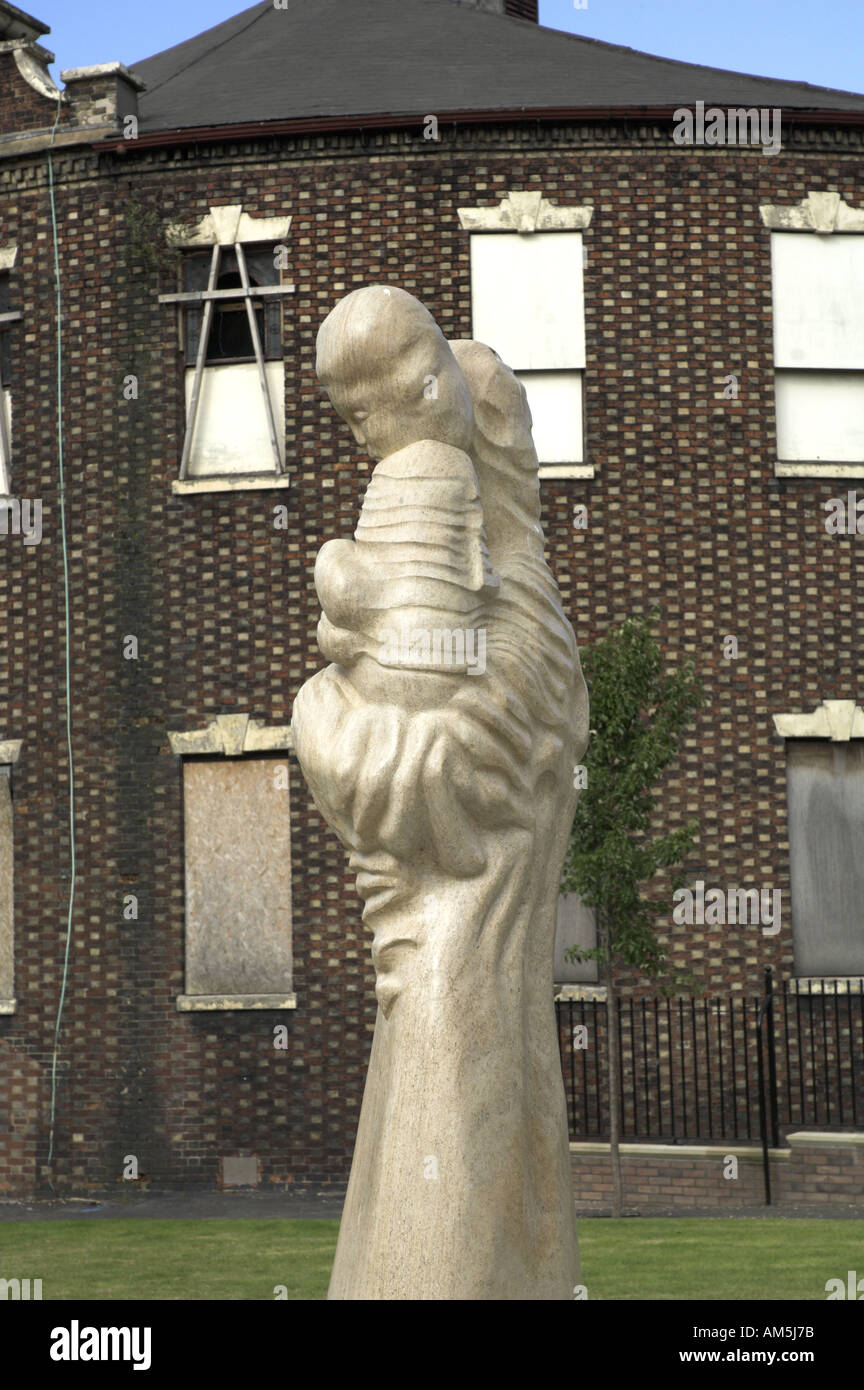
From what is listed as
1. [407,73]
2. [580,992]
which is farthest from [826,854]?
[407,73]

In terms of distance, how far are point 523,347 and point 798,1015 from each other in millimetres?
7076

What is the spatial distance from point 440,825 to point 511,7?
67.1 feet

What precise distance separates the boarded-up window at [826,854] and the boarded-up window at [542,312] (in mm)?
3879

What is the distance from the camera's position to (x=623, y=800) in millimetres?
14742

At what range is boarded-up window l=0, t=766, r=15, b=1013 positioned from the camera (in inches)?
731

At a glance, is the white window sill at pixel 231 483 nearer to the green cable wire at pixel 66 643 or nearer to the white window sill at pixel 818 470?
the green cable wire at pixel 66 643

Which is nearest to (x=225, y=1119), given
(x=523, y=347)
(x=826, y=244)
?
(x=523, y=347)

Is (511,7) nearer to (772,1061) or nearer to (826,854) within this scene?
(826,854)

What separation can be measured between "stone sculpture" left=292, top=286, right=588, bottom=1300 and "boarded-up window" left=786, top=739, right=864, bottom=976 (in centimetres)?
1239

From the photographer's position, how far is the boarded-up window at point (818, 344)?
18344 millimetres

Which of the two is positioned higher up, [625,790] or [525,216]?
[525,216]

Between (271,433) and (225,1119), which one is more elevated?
(271,433)

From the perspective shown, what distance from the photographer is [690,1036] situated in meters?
17.1

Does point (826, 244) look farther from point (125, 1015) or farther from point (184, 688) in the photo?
point (125, 1015)
